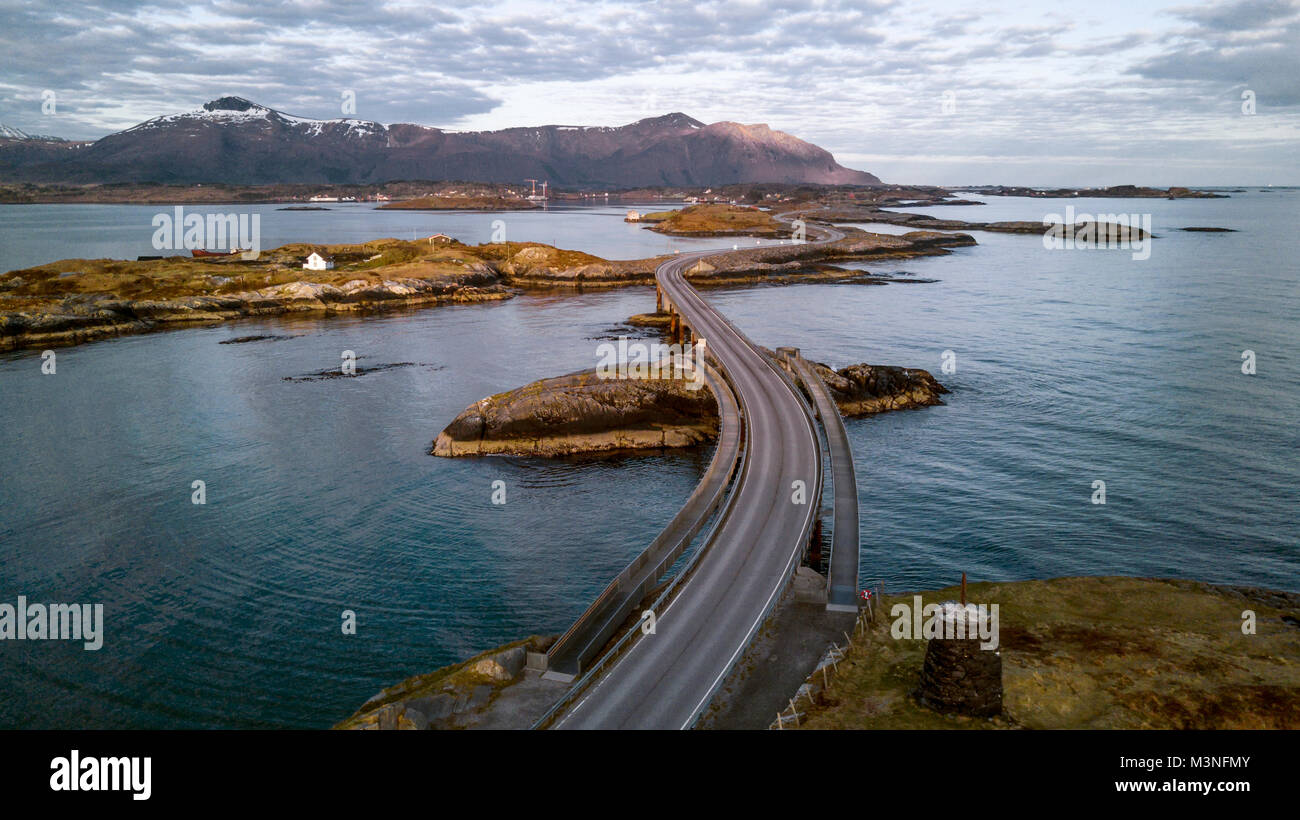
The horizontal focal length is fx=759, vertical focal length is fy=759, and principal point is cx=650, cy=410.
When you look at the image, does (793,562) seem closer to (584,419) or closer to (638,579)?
(638,579)

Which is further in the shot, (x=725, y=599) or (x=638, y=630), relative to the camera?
(x=725, y=599)

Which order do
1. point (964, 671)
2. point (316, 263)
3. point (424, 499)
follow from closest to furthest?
point (964, 671) → point (424, 499) → point (316, 263)

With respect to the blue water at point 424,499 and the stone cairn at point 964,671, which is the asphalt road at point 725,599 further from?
the stone cairn at point 964,671

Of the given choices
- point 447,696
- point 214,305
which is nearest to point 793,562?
point 447,696

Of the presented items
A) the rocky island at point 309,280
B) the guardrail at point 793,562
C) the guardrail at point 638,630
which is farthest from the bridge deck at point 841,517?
the rocky island at point 309,280

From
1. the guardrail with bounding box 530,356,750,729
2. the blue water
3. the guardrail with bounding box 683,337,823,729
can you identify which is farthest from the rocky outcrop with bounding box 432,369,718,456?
the guardrail with bounding box 530,356,750,729
